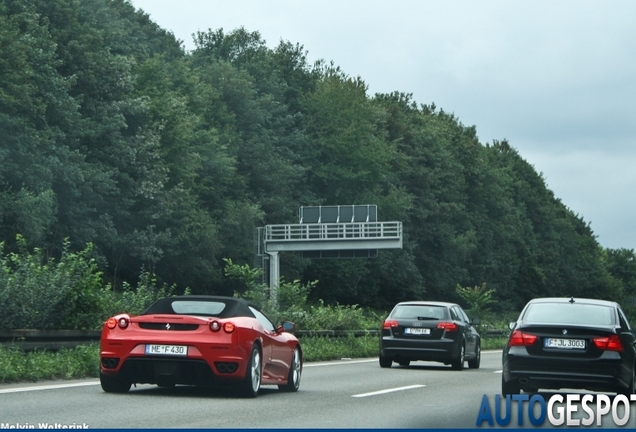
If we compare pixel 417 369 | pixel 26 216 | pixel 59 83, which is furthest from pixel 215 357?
pixel 59 83

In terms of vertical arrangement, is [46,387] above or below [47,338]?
below

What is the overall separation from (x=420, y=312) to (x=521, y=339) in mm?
10480

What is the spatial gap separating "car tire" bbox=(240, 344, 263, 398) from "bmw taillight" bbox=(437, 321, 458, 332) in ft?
35.9

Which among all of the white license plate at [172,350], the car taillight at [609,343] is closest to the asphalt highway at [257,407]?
the white license plate at [172,350]

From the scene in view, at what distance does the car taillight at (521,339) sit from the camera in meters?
15.9

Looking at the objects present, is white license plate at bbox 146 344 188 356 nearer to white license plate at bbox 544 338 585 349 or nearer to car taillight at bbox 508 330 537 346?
car taillight at bbox 508 330 537 346

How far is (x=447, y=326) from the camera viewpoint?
86.0 ft

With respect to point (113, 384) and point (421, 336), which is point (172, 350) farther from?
point (421, 336)

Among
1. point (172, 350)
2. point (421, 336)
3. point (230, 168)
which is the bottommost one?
point (172, 350)

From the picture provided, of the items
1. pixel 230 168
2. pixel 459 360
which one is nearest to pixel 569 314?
pixel 459 360

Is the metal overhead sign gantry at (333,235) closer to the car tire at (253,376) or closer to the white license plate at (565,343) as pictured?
the white license plate at (565,343)

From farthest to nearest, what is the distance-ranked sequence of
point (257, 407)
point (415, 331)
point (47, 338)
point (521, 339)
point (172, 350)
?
1. point (415, 331)
2. point (47, 338)
3. point (521, 339)
4. point (172, 350)
5. point (257, 407)

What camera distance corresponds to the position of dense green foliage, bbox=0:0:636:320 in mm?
55969

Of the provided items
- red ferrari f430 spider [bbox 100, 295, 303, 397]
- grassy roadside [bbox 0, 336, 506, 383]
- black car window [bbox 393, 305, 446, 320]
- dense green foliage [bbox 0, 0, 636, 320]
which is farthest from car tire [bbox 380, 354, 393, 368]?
red ferrari f430 spider [bbox 100, 295, 303, 397]
